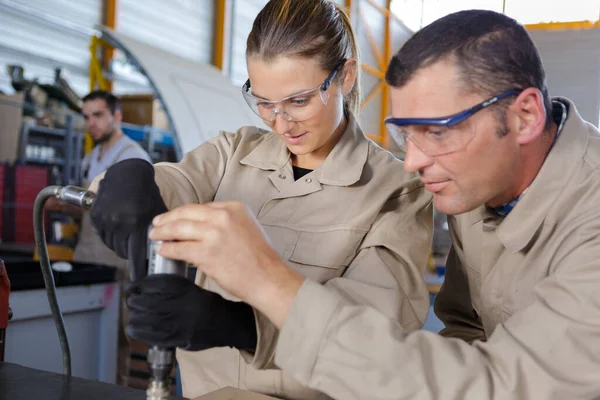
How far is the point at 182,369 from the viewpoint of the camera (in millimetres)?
1209

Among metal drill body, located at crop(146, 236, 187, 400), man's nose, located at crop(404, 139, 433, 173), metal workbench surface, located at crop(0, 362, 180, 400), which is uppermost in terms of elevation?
man's nose, located at crop(404, 139, 433, 173)

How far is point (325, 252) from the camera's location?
1.12 m

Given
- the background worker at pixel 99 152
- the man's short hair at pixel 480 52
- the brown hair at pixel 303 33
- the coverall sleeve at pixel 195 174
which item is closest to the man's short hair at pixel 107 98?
the background worker at pixel 99 152

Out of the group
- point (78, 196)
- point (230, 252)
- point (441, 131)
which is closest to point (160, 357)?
point (230, 252)

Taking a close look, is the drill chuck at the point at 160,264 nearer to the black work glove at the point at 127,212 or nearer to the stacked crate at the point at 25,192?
the black work glove at the point at 127,212

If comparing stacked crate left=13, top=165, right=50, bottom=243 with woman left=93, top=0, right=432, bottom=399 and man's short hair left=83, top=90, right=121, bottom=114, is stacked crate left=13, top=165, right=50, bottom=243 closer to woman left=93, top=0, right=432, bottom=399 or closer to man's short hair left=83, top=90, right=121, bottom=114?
man's short hair left=83, top=90, right=121, bottom=114

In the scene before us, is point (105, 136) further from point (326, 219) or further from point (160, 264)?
point (160, 264)

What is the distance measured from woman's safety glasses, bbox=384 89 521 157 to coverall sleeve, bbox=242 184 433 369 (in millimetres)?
204

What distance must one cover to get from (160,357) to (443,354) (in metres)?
0.37

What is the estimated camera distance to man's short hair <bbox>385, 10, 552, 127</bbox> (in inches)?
34.4

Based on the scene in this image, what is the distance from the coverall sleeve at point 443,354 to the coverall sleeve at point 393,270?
0.16 metres

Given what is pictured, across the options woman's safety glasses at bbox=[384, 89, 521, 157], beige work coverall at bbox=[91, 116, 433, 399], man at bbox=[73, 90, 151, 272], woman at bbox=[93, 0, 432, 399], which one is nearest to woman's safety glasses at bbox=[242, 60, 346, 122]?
woman at bbox=[93, 0, 432, 399]

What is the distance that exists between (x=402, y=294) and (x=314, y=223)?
0.74 ft

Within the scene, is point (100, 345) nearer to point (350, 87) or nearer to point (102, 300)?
point (102, 300)
